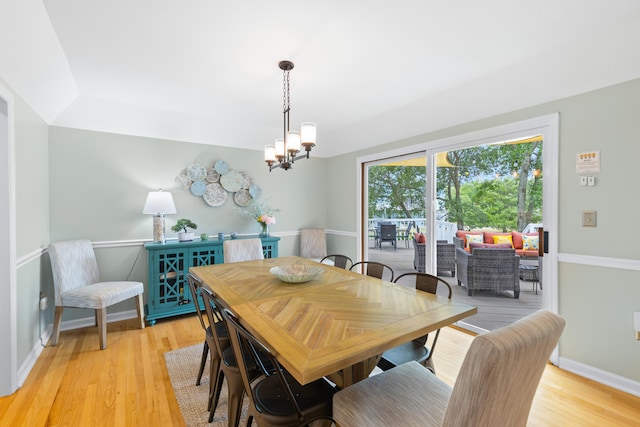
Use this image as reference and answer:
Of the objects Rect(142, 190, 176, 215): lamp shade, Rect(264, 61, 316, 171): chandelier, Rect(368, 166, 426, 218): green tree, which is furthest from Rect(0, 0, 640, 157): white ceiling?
Rect(142, 190, 176, 215): lamp shade

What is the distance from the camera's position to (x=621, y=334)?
6.91 feet

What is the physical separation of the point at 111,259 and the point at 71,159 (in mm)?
1168

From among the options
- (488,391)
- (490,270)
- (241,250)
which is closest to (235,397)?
(488,391)

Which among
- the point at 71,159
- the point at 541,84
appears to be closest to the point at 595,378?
the point at 541,84

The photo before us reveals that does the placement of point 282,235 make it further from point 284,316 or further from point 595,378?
point 595,378

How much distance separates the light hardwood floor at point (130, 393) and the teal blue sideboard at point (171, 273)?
0.51 m

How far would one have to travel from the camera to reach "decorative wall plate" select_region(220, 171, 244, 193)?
13.2 ft

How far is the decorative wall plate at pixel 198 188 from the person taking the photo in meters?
3.81

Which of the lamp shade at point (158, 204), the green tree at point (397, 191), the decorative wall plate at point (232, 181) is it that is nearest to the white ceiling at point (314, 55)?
the green tree at point (397, 191)

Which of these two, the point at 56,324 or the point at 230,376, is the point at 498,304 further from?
the point at 56,324

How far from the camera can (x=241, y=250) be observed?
3.18m

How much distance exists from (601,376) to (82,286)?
4.60 m

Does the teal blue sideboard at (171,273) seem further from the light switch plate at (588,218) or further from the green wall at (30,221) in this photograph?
the light switch plate at (588,218)

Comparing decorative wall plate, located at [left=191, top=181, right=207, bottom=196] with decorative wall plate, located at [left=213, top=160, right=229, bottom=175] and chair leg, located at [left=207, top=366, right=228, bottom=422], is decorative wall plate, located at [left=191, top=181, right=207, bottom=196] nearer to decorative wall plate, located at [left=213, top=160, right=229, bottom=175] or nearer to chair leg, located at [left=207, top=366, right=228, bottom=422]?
decorative wall plate, located at [left=213, top=160, right=229, bottom=175]
